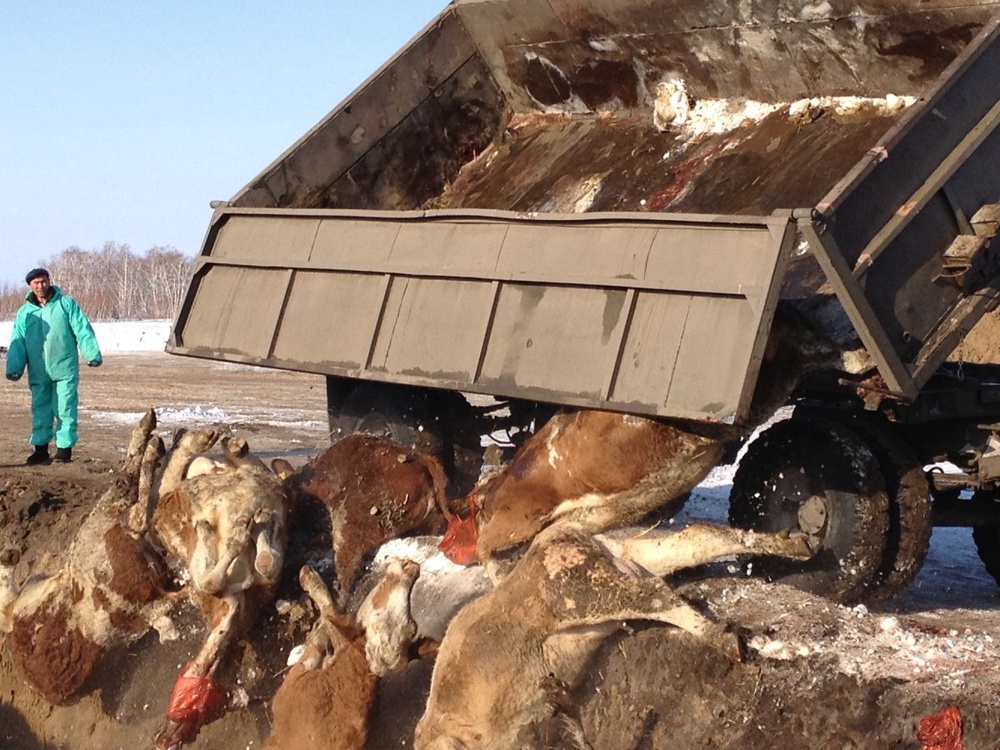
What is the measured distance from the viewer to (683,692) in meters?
5.12

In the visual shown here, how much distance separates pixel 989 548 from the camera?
750cm

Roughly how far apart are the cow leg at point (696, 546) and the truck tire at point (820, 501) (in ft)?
3.12

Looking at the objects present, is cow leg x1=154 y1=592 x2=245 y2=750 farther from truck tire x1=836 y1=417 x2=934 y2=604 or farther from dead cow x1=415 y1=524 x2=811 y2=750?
truck tire x1=836 y1=417 x2=934 y2=604

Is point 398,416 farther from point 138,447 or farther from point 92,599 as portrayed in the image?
point 92,599

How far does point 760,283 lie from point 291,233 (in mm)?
3142

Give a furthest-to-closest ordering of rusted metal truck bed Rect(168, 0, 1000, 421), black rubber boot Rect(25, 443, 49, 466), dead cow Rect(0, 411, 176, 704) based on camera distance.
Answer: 1. black rubber boot Rect(25, 443, 49, 466)
2. dead cow Rect(0, 411, 176, 704)
3. rusted metal truck bed Rect(168, 0, 1000, 421)

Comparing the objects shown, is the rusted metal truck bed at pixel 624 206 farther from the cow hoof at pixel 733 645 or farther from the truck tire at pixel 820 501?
the cow hoof at pixel 733 645

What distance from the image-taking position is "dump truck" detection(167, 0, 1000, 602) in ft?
17.8

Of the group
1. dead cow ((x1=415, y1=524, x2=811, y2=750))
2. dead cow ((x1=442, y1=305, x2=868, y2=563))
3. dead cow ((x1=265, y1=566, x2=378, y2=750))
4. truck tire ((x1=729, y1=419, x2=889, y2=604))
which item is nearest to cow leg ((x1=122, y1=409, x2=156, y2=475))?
dead cow ((x1=265, y1=566, x2=378, y2=750))

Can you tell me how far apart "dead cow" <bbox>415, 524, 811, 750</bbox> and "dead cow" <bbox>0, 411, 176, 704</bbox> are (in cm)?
197

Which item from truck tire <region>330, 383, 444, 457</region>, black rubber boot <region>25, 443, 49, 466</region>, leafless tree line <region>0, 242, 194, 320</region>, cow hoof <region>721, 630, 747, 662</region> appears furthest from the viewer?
leafless tree line <region>0, 242, 194, 320</region>

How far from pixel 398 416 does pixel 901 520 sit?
2881mm

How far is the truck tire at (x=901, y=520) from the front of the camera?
Answer: 6078 millimetres

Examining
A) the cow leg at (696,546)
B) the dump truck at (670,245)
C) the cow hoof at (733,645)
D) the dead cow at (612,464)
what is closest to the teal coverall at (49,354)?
the dump truck at (670,245)
